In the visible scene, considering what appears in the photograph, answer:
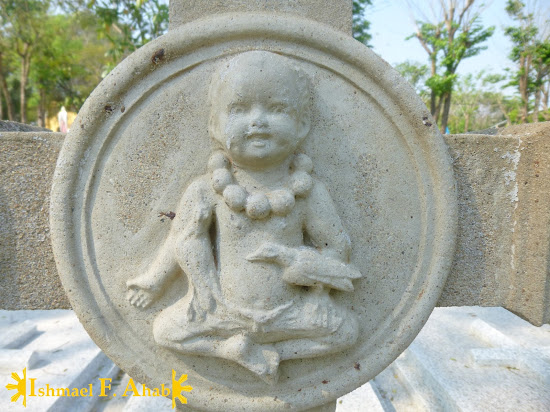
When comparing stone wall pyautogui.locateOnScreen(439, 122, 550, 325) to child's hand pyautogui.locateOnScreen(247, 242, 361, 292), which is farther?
stone wall pyautogui.locateOnScreen(439, 122, 550, 325)

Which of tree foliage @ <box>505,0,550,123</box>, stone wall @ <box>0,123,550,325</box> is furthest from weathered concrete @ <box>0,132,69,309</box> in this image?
tree foliage @ <box>505,0,550,123</box>

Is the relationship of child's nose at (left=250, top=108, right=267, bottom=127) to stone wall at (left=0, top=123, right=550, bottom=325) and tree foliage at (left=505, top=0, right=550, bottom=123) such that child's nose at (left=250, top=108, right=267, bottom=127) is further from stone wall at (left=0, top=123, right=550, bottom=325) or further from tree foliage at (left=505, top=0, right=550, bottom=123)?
tree foliage at (left=505, top=0, right=550, bottom=123)

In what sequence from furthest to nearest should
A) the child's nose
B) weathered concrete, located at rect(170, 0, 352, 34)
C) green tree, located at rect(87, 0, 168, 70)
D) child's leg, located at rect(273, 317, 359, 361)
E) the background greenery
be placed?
the background greenery, green tree, located at rect(87, 0, 168, 70), weathered concrete, located at rect(170, 0, 352, 34), child's leg, located at rect(273, 317, 359, 361), the child's nose

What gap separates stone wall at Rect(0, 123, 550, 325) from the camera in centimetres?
145

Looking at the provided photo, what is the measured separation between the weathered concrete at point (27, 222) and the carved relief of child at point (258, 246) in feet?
1.72

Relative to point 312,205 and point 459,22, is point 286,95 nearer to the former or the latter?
point 312,205

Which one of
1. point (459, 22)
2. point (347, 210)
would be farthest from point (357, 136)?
point (459, 22)

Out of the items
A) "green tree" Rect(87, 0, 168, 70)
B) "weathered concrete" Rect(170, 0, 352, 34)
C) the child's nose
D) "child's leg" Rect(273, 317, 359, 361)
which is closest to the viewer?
the child's nose

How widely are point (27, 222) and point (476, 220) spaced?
6.25 feet

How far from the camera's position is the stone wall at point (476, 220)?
145cm

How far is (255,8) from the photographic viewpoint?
138 cm

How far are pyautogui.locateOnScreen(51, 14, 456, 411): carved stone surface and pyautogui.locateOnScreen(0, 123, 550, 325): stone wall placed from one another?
17 cm

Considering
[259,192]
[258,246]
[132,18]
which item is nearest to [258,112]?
[259,192]

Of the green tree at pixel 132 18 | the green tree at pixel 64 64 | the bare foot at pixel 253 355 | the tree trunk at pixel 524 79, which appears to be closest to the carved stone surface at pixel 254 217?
the bare foot at pixel 253 355
